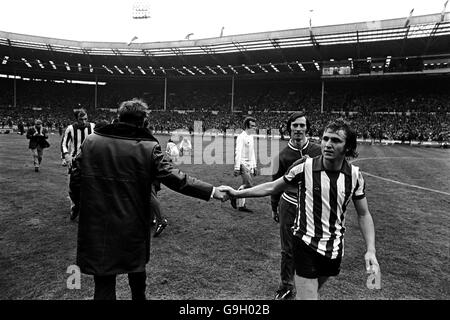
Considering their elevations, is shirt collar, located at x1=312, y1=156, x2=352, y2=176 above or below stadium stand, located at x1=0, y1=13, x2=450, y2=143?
below

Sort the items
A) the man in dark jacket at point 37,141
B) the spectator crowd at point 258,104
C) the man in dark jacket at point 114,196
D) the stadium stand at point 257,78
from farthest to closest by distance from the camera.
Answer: the spectator crowd at point 258,104 → the stadium stand at point 257,78 → the man in dark jacket at point 37,141 → the man in dark jacket at point 114,196

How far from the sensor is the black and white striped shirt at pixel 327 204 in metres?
2.69

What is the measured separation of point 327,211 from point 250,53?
44862 millimetres

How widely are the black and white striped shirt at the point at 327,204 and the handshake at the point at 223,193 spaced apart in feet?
2.21

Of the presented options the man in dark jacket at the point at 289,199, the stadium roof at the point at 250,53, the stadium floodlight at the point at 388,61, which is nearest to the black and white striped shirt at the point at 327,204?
the man in dark jacket at the point at 289,199

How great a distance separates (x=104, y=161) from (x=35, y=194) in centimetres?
724

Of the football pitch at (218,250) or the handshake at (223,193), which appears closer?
the handshake at (223,193)

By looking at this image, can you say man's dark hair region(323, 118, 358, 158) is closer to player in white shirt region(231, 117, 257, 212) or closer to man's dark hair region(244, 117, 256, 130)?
man's dark hair region(244, 117, 256, 130)

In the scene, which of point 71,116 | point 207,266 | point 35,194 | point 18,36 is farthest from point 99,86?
point 207,266

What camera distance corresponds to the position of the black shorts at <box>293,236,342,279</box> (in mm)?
2658

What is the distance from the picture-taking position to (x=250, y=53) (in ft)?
147

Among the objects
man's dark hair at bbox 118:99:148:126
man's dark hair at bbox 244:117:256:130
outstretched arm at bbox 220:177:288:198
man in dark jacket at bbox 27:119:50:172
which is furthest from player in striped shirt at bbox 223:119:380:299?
man in dark jacket at bbox 27:119:50:172

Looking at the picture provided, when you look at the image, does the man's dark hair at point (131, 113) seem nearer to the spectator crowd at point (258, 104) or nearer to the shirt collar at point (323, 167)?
the shirt collar at point (323, 167)

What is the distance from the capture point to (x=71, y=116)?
51562 millimetres
